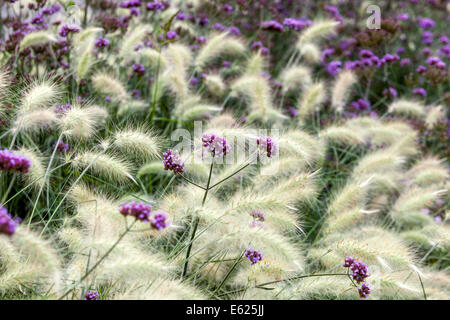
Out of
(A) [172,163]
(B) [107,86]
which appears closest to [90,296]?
(A) [172,163]

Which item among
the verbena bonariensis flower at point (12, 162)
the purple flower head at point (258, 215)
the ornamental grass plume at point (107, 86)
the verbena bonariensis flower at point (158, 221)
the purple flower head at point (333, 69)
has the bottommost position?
the purple flower head at point (333, 69)

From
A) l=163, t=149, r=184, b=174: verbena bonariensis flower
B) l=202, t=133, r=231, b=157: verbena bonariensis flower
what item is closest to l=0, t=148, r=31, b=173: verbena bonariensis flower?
l=163, t=149, r=184, b=174: verbena bonariensis flower

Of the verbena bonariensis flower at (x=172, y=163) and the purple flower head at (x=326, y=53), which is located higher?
the verbena bonariensis flower at (x=172, y=163)

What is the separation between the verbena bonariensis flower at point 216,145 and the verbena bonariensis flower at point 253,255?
1.54ft

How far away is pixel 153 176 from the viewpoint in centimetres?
356

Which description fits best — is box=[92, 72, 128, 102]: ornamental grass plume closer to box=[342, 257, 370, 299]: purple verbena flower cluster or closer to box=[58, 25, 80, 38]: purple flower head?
box=[58, 25, 80, 38]: purple flower head

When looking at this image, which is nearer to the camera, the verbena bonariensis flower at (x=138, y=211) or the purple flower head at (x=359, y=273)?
the verbena bonariensis flower at (x=138, y=211)

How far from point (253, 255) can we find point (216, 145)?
530mm

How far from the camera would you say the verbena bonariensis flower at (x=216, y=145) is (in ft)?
6.75

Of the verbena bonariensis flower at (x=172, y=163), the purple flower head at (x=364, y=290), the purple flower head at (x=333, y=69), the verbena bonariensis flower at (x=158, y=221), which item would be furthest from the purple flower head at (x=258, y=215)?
the purple flower head at (x=333, y=69)

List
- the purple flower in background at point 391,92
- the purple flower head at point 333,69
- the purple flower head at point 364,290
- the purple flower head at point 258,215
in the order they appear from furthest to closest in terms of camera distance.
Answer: the purple flower head at point 333,69 → the purple flower in background at point 391,92 → the purple flower head at point 258,215 → the purple flower head at point 364,290

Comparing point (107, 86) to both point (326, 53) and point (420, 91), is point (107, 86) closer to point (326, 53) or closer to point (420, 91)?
point (326, 53)

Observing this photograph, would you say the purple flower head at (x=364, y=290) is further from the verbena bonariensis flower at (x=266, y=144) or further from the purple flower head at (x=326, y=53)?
the purple flower head at (x=326, y=53)
